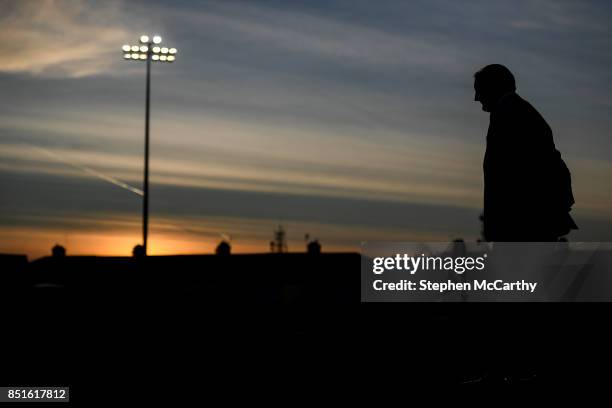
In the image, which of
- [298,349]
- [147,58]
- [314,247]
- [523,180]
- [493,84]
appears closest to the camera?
[523,180]

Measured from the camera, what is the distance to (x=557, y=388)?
17.0 ft

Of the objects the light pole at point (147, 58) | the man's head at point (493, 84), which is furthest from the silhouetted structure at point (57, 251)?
the man's head at point (493, 84)

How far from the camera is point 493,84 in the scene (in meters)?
6.37

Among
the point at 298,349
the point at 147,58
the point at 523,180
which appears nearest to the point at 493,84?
the point at 523,180

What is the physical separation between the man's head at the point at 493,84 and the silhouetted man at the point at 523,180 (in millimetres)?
129

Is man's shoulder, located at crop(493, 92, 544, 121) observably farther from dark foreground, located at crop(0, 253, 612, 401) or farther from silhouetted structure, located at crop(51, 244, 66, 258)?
silhouetted structure, located at crop(51, 244, 66, 258)

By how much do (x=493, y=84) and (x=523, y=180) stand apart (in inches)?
28.7

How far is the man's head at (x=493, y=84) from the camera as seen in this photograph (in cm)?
635

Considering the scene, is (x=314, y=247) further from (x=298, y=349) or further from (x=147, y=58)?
(x=298, y=349)

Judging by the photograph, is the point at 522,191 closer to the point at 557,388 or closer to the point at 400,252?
the point at 557,388

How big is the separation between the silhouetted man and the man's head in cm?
13

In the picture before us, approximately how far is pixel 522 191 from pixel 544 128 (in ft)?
1.43

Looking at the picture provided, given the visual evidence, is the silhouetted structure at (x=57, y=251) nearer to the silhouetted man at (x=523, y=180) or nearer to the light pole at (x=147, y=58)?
the light pole at (x=147, y=58)

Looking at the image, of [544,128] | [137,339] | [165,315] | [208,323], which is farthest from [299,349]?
[165,315]
